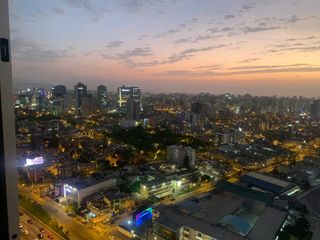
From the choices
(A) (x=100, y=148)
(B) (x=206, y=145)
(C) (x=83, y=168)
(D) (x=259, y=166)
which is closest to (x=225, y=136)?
(B) (x=206, y=145)

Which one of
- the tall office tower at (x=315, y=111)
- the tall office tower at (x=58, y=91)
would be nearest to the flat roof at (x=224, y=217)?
the tall office tower at (x=315, y=111)

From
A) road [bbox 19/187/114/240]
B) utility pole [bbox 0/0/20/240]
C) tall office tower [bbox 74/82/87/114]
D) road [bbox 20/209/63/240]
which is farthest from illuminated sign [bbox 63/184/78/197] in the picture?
tall office tower [bbox 74/82/87/114]

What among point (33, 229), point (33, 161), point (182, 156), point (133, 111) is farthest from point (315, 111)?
point (33, 229)

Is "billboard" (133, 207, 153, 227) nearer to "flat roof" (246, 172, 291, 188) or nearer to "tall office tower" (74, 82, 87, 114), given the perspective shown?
"flat roof" (246, 172, 291, 188)

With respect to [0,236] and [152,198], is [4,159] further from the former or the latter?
[152,198]

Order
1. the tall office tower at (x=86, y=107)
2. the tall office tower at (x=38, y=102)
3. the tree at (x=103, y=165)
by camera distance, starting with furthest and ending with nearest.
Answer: the tall office tower at (x=38, y=102) < the tall office tower at (x=86, y=107) < the tree at (x=103, y=165)

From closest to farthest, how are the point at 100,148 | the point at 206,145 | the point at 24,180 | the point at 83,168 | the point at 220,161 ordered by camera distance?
the point at 24,180, the point at 83,168, the point at 220,161, the point at 100,148, the point at 206,145

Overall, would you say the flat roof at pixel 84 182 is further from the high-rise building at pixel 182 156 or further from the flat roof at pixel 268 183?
the flat roof at pixel 268 183
